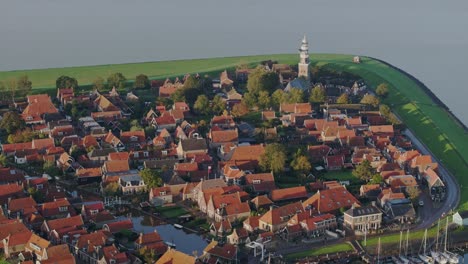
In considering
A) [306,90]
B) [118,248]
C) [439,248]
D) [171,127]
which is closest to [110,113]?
[171,127]

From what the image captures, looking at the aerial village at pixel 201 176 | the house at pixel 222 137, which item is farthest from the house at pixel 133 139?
the house at pixel 222 137

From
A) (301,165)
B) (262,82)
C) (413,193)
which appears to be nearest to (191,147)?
(301,165)

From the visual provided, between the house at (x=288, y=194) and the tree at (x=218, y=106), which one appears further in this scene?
the tree at (x=218, y=106)

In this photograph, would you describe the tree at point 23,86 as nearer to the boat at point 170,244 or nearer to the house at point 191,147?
the house at point 191,147

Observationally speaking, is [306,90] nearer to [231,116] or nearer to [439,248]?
[231,116]

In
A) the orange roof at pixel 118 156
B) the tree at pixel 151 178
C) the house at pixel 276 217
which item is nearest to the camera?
the house at pixel 276 217

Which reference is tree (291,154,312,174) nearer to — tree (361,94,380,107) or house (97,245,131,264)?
house (97,245,131,264)

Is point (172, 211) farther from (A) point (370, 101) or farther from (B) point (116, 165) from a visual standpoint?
(A) point (370, 101)
